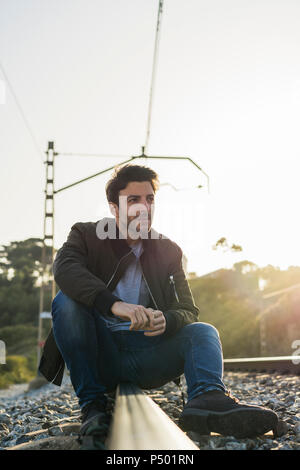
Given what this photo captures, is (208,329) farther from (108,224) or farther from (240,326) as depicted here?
(240,326)

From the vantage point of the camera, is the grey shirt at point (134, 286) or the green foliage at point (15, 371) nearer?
the grey shirt at point (134, 286)

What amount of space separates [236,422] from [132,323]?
63cm

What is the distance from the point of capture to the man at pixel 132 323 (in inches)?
82.2

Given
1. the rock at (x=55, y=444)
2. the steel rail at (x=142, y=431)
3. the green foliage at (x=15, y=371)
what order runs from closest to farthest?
the steel rail at (x=142, y=431), the rock at (x=55, y=444), the green foliage at (x=15, y=371)

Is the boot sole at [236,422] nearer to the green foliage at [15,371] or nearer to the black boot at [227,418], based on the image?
the black boot at [227,418]

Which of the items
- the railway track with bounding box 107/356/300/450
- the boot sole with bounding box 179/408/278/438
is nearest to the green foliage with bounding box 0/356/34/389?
the railway track with bounding box 107/356/300/450

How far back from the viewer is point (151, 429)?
5.01ft

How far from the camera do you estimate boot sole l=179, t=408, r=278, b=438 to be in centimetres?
194

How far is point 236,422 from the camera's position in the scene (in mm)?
1934

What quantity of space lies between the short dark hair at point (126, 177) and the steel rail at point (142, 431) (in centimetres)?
126

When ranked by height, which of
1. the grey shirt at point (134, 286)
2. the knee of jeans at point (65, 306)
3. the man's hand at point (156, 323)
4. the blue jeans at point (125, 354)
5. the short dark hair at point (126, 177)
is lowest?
the blue jeans at point (125, 354)

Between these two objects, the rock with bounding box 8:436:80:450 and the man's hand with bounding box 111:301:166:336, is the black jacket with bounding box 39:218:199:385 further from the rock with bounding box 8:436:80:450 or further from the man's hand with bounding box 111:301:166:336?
the rock with bounding box 8:436:80:450

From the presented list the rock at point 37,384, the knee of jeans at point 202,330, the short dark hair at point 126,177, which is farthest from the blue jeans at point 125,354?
the rock at point 37,384
